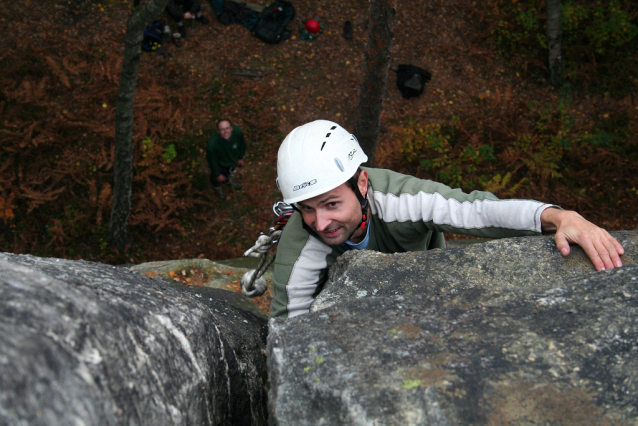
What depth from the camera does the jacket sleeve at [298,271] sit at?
3.14 metres

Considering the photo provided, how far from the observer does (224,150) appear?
29.0 ft

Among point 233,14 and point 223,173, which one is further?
point 233,14

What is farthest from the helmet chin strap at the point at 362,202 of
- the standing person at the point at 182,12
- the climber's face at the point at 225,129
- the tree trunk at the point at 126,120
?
the standing person at the point at 182,12

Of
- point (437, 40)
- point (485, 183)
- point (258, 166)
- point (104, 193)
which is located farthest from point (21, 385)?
point (437, 40)

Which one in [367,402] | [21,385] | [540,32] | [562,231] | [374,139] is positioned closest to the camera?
[21,385]

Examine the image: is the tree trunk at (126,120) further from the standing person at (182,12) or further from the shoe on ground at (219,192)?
the standing person at (182,12)

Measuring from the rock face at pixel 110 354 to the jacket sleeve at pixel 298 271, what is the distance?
1.89 feet

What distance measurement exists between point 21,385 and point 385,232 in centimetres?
249

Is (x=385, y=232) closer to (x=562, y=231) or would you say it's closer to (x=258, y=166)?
(x=562, y=231)

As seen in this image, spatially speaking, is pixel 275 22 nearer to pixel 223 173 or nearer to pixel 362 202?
pixel 223 173

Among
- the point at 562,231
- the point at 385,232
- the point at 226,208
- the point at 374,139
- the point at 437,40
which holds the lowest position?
the point at 226,208

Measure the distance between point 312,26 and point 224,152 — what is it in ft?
15.8

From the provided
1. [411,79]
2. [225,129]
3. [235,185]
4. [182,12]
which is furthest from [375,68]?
[182,12]

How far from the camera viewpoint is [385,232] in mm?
3398
